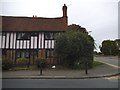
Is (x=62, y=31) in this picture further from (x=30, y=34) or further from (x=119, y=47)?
(x=119, y=47)

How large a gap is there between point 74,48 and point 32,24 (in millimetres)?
8042

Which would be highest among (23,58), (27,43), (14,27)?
(14,27)

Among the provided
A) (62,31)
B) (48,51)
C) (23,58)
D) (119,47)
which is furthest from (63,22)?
(119,47)

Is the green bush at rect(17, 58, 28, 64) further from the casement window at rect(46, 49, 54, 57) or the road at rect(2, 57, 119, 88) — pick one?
the road at rect(2, 57, 119, 88)

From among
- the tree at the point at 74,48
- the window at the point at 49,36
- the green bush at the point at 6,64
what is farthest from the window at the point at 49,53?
the green bush at the point at 6,64

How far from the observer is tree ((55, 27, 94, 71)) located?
27.1 m

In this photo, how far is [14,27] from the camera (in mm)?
31406

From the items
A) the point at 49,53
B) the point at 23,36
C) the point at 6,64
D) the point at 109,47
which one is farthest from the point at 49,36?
the point at 109,47

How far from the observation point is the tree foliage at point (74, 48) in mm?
27086

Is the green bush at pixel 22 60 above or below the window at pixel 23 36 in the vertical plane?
below

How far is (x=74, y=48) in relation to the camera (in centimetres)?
2706

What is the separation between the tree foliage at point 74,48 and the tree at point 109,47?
180 feet

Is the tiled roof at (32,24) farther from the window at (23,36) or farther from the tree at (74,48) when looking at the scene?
the tree at (74,48)

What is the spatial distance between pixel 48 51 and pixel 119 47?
59507 millimetres
